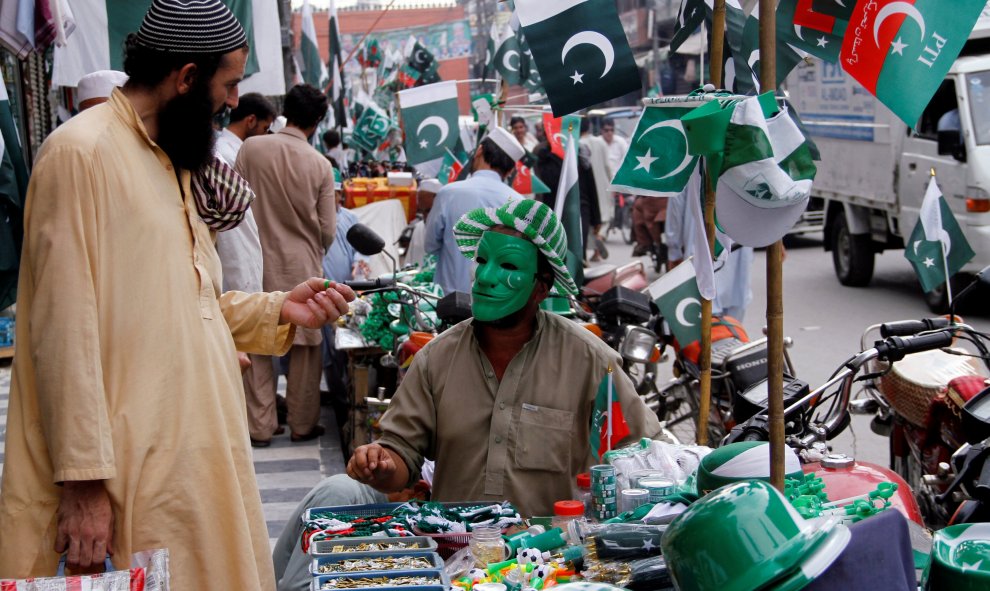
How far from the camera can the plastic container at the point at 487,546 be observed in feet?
8.55

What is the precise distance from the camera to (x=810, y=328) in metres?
11.1

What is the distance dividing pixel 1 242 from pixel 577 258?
3.32 metres

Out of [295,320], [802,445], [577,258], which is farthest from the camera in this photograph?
[577,258]

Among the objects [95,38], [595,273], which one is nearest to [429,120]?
[595,273]

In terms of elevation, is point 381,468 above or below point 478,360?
below

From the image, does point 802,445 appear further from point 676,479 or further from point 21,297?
point 21,297

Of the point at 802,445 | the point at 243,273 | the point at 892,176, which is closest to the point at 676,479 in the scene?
the point at 802,445

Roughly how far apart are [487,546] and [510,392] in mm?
863

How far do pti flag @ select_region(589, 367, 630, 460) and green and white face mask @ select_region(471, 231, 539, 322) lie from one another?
1.23ft

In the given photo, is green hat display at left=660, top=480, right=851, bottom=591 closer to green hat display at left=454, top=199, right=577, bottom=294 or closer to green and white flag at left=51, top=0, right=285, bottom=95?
green hat display at left=454, top=199, right=577, bottom=294

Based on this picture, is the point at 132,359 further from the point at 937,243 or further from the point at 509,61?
the point at 509,61

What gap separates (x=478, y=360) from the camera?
138 inches

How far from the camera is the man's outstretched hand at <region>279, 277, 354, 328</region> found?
2.84 metres

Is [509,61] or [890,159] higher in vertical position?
[509,61]
